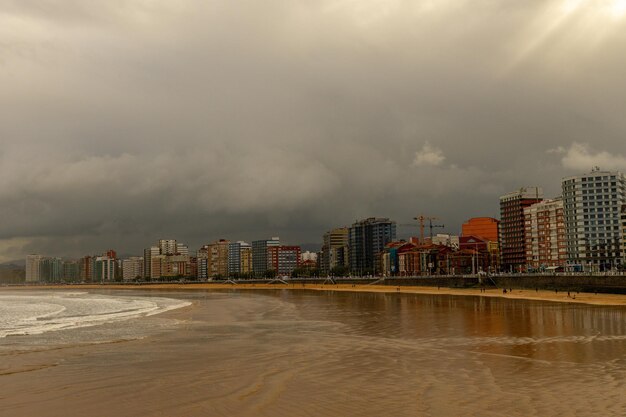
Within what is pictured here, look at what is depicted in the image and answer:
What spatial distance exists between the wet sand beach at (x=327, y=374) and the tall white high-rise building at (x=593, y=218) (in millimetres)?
131691

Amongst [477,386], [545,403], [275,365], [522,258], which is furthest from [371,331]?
[522,258]

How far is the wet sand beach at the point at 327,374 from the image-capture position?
16172 millimetres

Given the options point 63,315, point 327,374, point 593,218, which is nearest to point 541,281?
point 593,218

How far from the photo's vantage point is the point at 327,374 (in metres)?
21.4

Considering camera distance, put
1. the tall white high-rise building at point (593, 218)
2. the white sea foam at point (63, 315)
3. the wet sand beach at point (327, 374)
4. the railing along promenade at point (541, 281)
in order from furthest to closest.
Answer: the tall white high-rise building at point (593, 218)
the railing along promenade at point (541, 281)
the white sea foam at point (63, 315)
the wet sand beach at point (327, 374)

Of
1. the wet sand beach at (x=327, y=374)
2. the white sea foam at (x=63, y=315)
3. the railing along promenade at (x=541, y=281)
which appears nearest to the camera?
Result: the wet sand beach at (x=327, y=374)

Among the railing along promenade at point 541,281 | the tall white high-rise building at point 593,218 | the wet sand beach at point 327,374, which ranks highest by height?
the tall white high-rise building at point 593,218

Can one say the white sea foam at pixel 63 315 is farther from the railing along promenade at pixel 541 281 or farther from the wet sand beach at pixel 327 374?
the railing along promenade at pixel 541 281

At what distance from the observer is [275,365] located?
939 inches

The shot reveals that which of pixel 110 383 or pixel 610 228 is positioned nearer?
pixel 110 383

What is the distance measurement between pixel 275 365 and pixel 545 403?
37.8 ft

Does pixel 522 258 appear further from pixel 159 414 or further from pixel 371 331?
pixel 159 414

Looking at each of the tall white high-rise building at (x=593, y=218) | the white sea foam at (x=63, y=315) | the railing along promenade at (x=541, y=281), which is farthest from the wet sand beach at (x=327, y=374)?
the tall white high-rise building at (x=593, y=218)

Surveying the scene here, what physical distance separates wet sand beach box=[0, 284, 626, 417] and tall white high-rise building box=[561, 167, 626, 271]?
132 metres
